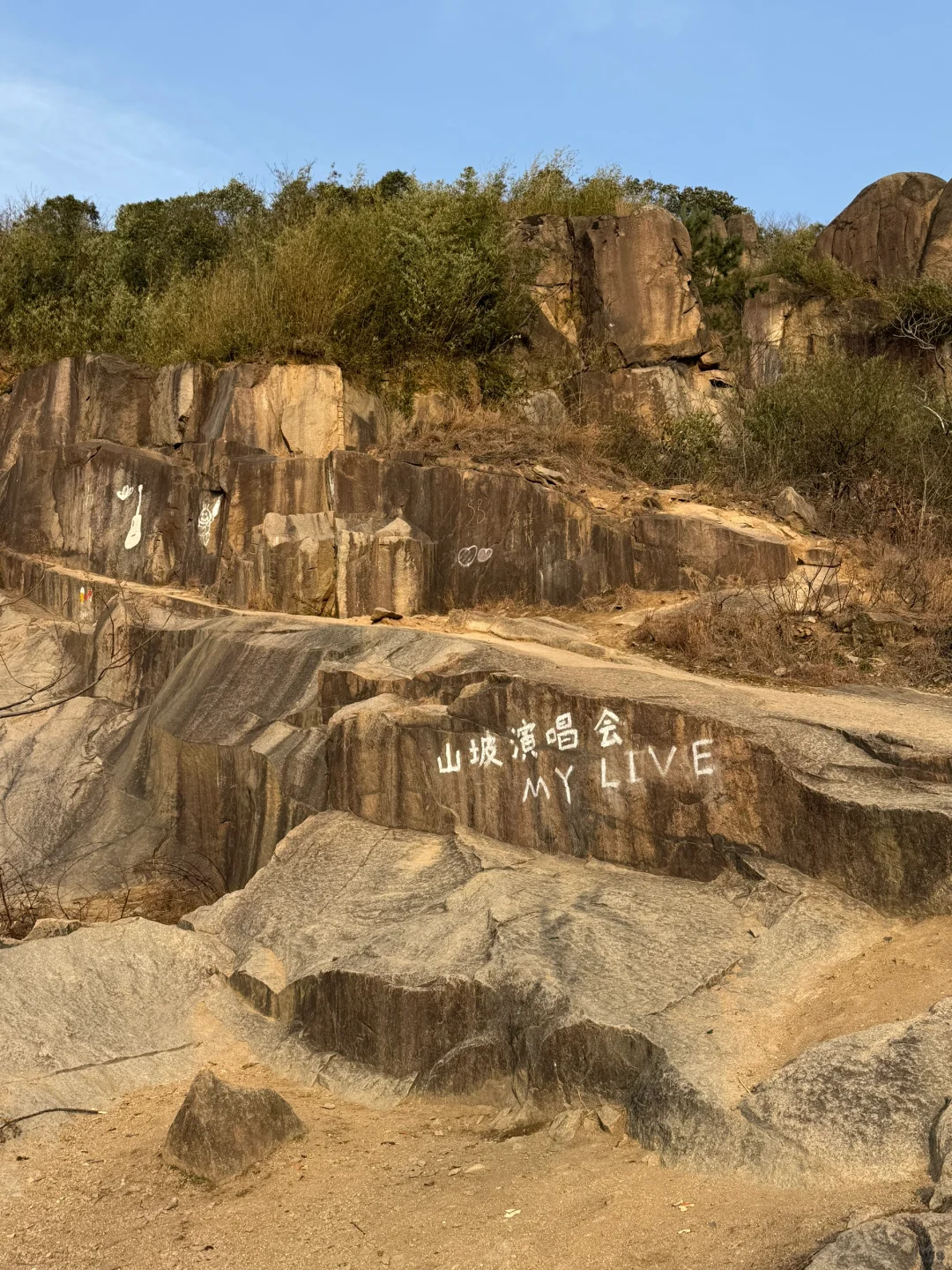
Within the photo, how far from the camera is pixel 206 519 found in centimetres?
1195

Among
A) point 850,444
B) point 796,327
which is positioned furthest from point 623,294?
point 796,327

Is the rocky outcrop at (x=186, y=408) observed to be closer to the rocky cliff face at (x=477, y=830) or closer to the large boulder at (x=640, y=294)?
the rocky cliff face at (x=477, y=830)

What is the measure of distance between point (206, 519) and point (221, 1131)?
8.55 meters

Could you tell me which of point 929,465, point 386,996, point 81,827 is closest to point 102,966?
point 386,996

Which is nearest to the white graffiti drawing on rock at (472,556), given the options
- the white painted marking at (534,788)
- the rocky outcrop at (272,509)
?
the rocky outcrop at (272,509)

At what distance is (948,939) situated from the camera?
15.6 ft

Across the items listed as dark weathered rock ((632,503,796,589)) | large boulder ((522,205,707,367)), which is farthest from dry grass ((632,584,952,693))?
large boulder ((522,205,707,367))

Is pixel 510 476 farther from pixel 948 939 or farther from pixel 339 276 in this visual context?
pixel 948 939

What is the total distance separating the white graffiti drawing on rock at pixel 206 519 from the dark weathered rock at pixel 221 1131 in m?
8.25

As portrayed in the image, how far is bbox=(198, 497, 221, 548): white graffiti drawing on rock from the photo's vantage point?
468 inches

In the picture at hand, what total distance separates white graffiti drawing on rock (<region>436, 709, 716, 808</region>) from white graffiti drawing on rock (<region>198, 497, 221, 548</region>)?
6.13 metres

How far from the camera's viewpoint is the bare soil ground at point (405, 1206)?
11.1ft

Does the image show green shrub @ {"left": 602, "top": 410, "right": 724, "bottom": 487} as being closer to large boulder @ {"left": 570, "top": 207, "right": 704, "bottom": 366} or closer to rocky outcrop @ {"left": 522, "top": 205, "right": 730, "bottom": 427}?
rocky outcrop @ {"left": 522, "top": 205, "right": 730, "bottom": 427}

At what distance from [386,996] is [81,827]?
15.2 ft
